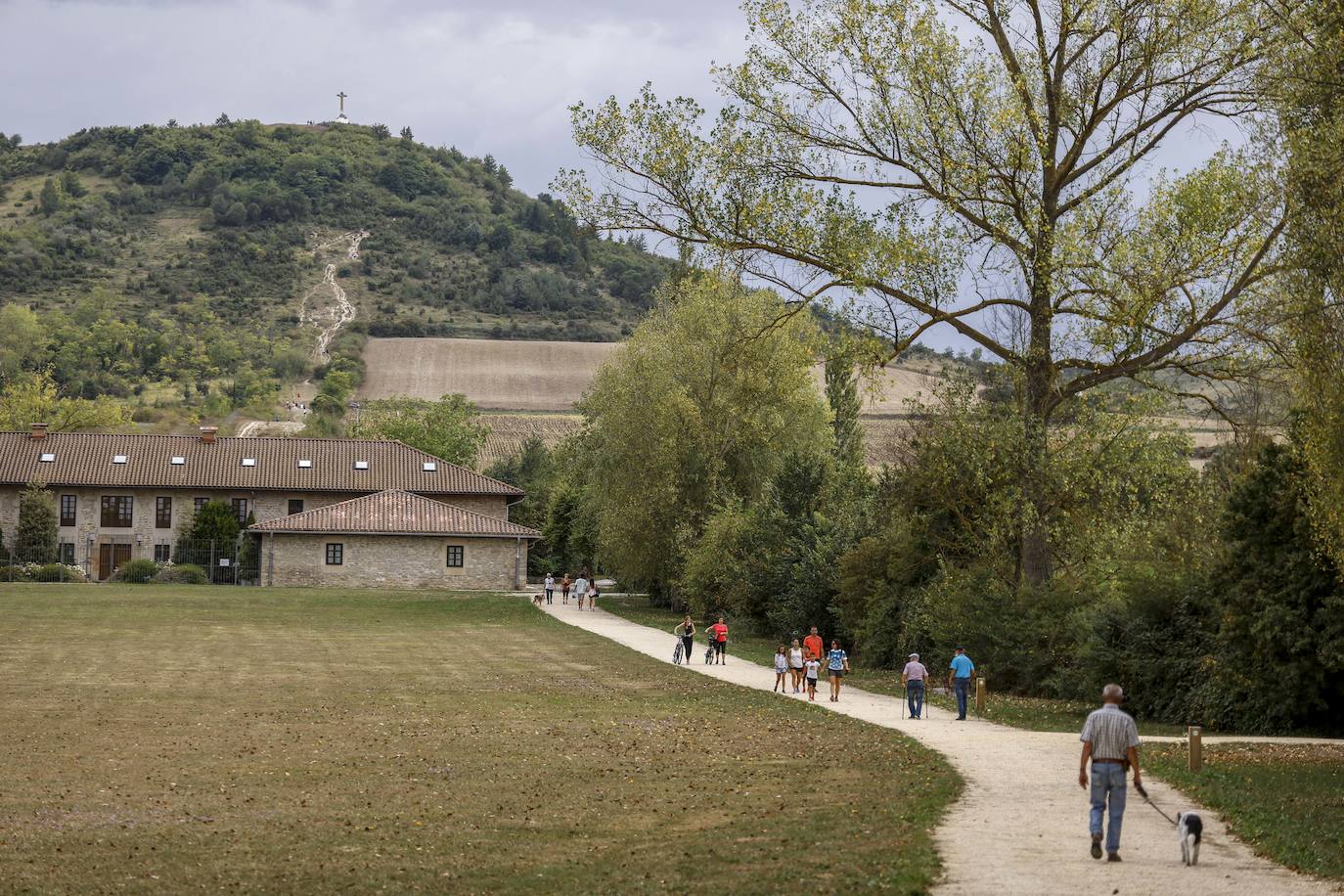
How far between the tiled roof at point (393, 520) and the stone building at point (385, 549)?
0.04 meters

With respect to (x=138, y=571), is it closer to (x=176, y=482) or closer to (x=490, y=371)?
(x=176, y=482)

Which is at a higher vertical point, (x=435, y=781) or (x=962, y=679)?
(x=962, y=679)

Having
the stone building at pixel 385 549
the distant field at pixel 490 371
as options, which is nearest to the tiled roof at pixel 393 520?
the stone building at pixel 385 549

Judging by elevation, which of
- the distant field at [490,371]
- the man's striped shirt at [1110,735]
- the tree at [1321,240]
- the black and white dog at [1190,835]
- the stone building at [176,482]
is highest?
the distant field at [490,371]

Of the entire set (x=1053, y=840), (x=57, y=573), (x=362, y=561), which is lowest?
(x=57, y=573)

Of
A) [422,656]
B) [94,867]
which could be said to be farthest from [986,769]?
[422,656]

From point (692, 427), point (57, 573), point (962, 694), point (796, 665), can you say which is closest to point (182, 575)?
point (57, 573)

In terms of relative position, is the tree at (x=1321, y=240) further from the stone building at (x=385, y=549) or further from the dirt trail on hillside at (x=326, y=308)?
the dirt trail on hillside at (x=326, y=308)

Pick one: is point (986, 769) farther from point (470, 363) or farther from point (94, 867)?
point (470, 363)

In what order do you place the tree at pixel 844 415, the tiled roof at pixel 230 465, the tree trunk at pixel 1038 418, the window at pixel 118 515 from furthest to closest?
the window at pixel 118 515, the tiled roof at pixel 230 465, the tree at pixel 844 415, the tree trunk at pixel 1038 418

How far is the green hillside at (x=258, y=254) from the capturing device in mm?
123812

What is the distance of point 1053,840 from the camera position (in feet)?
43.6

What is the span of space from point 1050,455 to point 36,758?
18.0m

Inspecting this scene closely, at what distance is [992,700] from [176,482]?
49.7m
